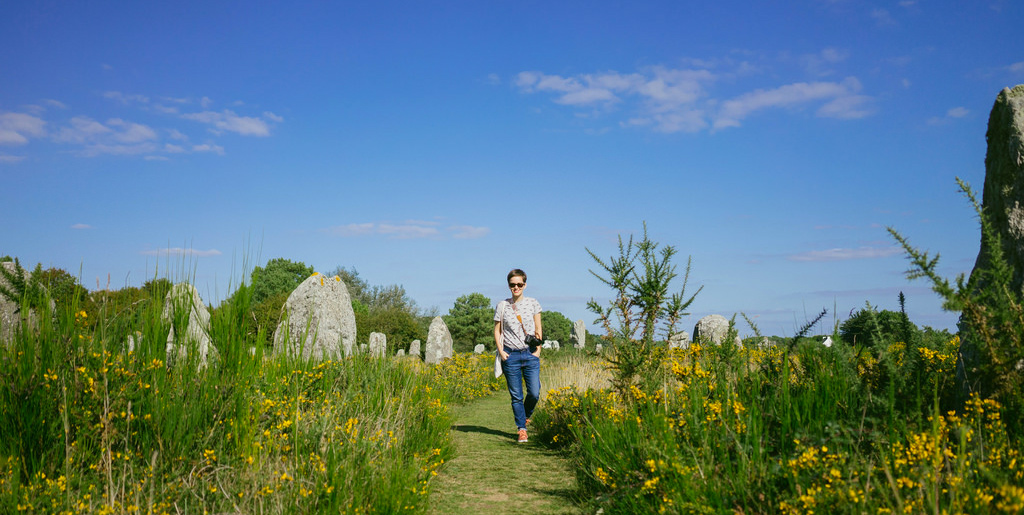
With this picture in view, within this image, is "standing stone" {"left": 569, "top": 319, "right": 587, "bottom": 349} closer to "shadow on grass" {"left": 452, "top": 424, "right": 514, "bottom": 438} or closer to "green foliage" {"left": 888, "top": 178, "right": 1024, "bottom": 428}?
"shadow on grass" {"left": 452, "top": 424, "right": 514, "bottom": 438}

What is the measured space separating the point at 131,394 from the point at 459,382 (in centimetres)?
987

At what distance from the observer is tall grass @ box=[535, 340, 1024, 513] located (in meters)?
3.02

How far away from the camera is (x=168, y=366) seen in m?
4.82

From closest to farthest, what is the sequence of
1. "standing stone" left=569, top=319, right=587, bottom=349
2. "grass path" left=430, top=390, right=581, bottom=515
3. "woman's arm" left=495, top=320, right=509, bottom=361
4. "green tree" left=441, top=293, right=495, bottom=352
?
"grass path" left=430, top=390, right=581, bottom=515, "woman's arm" left=495, top=320, right=509, bottom=361, "standing stone" left=569, top=319, right=587, bottom=349, "green tree" left=441, top=293, right=495, bottom=352

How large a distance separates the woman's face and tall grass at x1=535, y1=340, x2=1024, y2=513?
2482mm

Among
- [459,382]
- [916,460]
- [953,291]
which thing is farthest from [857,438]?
[459,382]

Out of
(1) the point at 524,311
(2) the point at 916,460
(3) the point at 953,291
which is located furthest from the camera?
(1) the point at 524,311

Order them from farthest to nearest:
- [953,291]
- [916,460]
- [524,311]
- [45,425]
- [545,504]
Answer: [524,311] → [545,504] → [45,425] → [953,291] → [916,460]

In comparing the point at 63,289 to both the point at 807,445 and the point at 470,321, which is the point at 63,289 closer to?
the point at 807,445

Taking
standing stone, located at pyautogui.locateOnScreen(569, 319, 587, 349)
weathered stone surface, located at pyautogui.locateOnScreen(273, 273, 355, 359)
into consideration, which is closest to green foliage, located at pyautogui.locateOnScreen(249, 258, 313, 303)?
standing stone, located at pyautogui.locateOnScreen(569, 319, 587, 349)

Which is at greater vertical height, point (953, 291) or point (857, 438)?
point (953, 291)

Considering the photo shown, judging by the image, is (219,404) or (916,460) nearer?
(916,460)

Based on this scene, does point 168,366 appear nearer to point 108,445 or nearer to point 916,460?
point 108,445

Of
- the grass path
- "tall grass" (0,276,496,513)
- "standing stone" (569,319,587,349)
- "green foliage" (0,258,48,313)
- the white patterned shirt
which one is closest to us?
"tall grass" (0,276,496,513)
